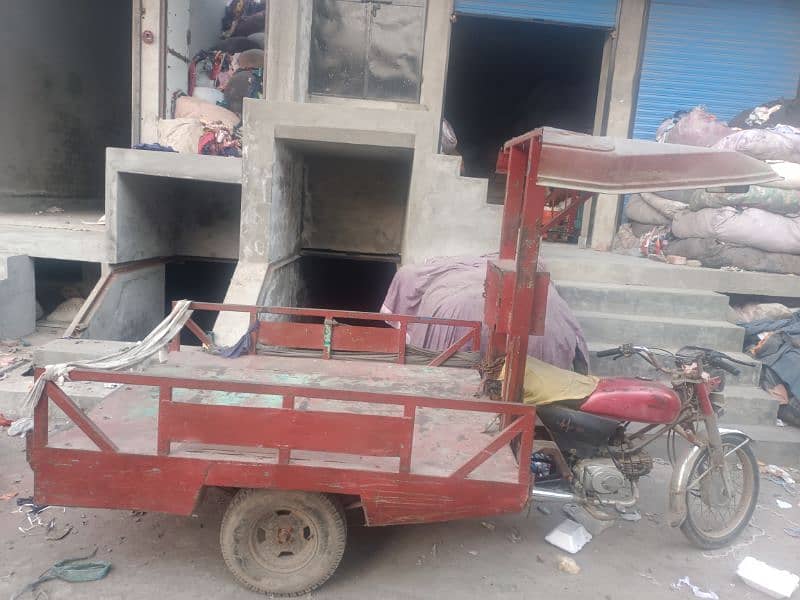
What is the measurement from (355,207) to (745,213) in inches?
→ 199

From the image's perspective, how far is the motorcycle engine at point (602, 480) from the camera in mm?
Answer: 3283

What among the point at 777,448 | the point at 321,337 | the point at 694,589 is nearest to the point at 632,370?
the point at 777,448

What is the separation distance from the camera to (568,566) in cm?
335

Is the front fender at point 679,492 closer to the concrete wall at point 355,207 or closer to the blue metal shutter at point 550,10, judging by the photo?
the concrete wall at point 355,207

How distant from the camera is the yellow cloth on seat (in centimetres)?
336

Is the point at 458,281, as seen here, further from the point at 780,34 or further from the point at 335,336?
the point at 780,34

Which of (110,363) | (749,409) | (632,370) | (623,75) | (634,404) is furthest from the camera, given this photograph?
(623,75)

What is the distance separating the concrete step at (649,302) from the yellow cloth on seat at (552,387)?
8.03ft

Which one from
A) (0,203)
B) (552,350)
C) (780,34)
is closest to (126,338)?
(0,203)

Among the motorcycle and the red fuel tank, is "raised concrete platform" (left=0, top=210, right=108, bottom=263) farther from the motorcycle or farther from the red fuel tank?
the red fuel tank

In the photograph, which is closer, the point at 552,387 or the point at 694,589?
the point at 694,589

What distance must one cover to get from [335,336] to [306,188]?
4774mm

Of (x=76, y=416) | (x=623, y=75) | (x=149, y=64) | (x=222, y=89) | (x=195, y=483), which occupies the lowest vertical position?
(x=195, y=483)

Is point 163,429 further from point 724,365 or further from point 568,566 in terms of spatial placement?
point 724,365
